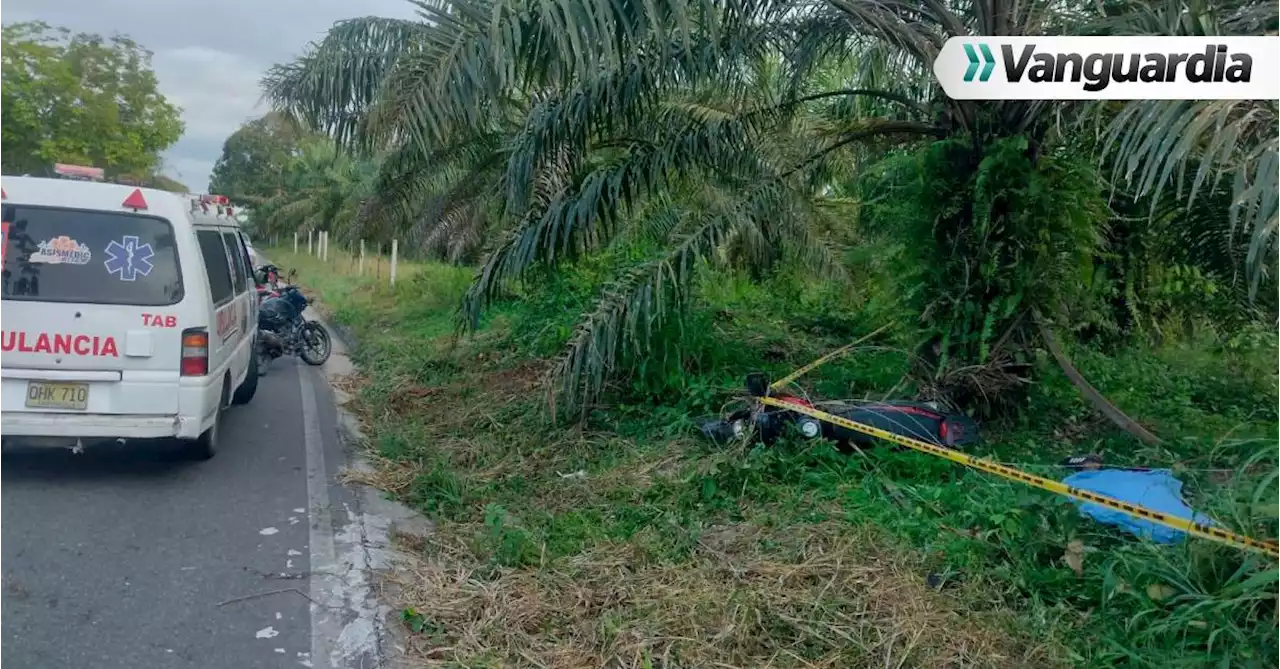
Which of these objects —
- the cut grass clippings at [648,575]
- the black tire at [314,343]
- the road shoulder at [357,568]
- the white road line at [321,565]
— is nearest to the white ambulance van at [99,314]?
the white road line at [321,565]

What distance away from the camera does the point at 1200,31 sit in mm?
Answer: 4949

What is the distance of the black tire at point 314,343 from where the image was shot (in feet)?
39.2

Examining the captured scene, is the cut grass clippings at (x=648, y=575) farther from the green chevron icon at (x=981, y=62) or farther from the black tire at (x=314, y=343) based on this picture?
the black tire at (x=314, y=343)

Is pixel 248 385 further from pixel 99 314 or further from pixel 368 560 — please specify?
pixel 368 560

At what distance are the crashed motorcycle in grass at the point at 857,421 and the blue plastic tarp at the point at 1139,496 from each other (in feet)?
3.81

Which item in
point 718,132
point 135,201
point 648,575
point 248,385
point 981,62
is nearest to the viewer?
point 648,575

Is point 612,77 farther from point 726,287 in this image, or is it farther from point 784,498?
point 726,287

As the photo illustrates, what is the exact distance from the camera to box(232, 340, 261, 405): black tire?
358 inches

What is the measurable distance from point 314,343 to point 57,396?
621 centimetres

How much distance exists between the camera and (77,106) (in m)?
20.7

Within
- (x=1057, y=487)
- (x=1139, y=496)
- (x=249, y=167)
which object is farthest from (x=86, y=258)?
(x=249, y=167)

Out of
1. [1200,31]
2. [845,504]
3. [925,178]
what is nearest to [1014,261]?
[925,178]

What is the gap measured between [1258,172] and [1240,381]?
6671 millimetres

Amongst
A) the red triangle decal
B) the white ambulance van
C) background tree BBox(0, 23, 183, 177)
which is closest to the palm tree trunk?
the white ambulance van
